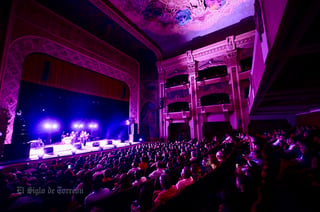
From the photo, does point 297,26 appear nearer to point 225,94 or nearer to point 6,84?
point 6,84

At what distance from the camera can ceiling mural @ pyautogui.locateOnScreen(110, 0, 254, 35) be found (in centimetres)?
1097

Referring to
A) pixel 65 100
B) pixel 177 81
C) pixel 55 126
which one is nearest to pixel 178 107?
pixel 177 81

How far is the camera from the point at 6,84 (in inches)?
309

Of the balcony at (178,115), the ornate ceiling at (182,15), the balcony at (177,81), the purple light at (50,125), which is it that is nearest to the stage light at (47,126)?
the purple light at (50,125)

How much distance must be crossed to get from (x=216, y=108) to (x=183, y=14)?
357 inches

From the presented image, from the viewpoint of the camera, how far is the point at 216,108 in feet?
44.0

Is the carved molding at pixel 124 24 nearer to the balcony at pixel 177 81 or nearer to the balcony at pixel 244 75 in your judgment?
the balcony at pixel 177 81

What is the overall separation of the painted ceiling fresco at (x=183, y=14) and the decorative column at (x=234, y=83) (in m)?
2.10

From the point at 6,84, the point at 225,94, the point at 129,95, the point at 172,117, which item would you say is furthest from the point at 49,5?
the point at 225,94

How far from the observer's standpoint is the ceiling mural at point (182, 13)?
10974 mm

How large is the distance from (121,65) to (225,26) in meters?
11.6

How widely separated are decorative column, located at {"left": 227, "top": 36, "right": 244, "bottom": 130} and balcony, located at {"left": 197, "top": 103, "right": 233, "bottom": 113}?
489 millimetres

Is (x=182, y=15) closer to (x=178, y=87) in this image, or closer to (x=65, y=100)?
(x=178, y=87)

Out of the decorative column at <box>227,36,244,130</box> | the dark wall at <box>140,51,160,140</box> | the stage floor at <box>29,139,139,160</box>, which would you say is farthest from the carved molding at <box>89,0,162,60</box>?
the stage floor at <box>29,139,139,160</box>
